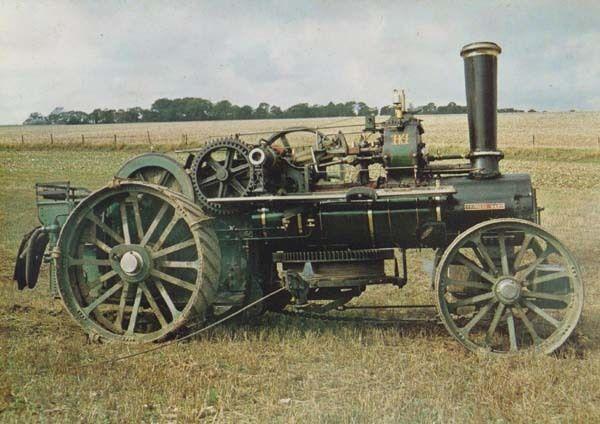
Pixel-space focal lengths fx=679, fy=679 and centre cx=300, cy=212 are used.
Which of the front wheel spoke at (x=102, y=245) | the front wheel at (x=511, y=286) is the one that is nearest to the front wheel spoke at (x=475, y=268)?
the front wheel at (x=511, y=286)

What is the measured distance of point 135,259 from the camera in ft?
24.1

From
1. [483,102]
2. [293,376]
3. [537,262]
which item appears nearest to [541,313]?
[537,262]

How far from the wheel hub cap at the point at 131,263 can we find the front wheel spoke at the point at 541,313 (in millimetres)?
4046

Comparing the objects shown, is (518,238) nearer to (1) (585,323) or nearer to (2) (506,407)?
(1) (585,323)

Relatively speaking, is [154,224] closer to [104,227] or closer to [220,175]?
[104,227]

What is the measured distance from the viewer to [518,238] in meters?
7.29

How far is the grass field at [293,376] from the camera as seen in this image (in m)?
5.30

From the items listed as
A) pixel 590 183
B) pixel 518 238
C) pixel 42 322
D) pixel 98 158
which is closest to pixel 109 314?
pixel 42 322

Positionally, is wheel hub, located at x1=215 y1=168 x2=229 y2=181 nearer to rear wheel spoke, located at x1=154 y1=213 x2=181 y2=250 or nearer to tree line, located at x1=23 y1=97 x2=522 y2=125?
rear wheel spoke, located at x1=154 y1=213 x2=181 y2=250

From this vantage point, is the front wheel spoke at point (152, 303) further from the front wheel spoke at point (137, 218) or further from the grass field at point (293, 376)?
the front wheel spoke at point (137, 218)

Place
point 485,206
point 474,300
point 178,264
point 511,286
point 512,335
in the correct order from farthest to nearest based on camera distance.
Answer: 1. point 178,264
2. point 485,206
3. point 474,300
4. point 511,286
5. point 512,335

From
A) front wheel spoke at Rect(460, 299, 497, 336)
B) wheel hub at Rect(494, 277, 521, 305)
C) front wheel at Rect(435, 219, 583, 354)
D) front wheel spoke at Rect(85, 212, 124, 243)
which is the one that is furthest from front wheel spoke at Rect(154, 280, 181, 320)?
wheel hub at Rect(494, 277, 521, 305)

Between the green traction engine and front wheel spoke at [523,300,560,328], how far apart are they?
1.3 inches

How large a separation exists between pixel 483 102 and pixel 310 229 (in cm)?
233
